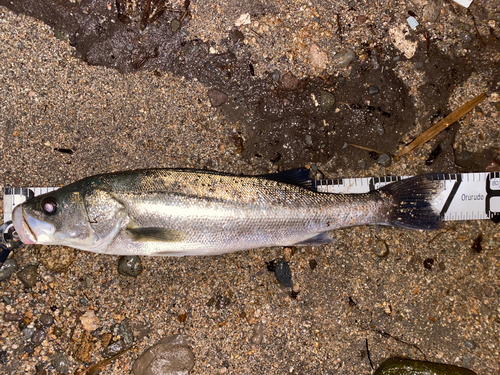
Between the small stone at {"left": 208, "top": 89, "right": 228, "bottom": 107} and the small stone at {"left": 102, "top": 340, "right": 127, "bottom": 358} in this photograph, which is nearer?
the small stone at {"left": 102, "top": 340, "right": 127, "bottom": 358}

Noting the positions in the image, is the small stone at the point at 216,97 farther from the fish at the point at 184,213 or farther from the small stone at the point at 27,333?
the small stone at the point at 27,333

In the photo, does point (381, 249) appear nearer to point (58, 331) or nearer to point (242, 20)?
point (242, 20)

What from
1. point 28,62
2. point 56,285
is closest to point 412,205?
point 56,285

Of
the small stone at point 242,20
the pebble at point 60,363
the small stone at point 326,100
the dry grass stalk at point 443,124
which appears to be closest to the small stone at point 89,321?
the pebble at point 60,363

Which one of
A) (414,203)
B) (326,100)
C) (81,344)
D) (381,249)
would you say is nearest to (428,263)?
(381,249)

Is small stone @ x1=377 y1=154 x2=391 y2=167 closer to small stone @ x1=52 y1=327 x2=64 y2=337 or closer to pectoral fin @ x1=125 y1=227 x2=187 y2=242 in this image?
pectoral fin @ x1=125 y1=227 x2=187 y2=242

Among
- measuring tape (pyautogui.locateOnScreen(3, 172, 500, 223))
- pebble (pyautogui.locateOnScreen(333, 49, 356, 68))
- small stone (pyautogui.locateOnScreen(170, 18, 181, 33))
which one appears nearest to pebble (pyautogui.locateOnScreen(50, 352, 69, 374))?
measuring tape (pyautogui.locateOnScreen(3, 172, 500, 223))
